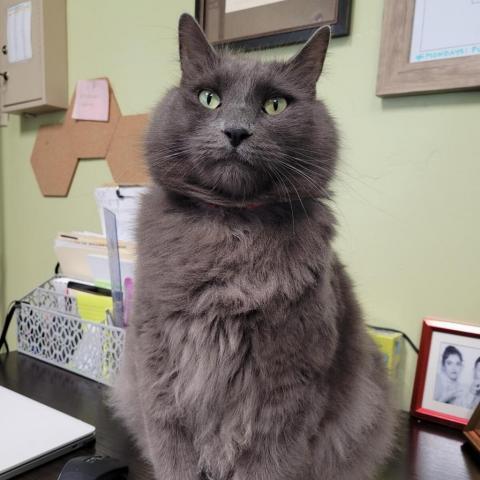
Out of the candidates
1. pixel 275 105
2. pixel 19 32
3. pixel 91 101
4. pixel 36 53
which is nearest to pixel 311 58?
pixel 275 105

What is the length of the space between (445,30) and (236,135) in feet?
2.01

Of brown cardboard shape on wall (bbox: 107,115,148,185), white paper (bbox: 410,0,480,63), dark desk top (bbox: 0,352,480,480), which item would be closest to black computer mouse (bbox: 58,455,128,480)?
dark desk top (bbox: 0,352,480,480)

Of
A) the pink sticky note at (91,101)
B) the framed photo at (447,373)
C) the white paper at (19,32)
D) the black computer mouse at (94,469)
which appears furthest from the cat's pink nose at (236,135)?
the white paper at (19,32)

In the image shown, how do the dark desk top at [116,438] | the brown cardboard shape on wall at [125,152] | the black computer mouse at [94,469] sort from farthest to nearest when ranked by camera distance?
the brown cardboard shape on wall at [125,152] < the dark desk top at [116,438] < the black computer mouse at [94,469]

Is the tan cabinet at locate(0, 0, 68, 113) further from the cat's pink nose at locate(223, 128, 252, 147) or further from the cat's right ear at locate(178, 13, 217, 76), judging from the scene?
the cat's pink nose at locate(223, 128, 252, 147)

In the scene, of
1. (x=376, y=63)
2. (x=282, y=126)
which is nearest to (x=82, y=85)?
(x=376, y=63)

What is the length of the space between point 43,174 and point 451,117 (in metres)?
1.38

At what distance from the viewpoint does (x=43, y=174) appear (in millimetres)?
1560

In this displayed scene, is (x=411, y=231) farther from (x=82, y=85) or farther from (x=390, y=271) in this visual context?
(x=82, y=85)

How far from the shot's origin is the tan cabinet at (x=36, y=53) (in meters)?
1.40

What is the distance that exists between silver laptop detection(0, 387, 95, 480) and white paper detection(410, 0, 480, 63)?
990 mm

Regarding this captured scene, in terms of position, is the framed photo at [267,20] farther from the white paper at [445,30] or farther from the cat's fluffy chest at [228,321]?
the cat's fluffy chest at [228,321]

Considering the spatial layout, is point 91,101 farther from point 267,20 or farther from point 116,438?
point 116,438

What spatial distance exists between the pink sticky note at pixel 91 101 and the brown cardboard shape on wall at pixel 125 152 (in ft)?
0.30
